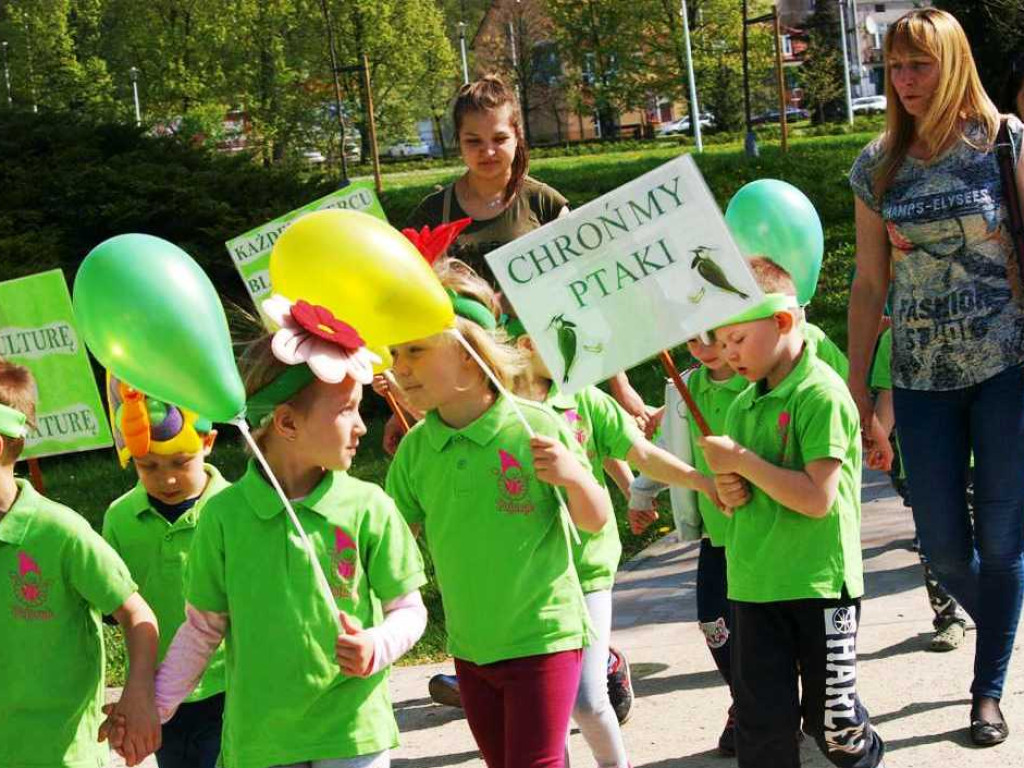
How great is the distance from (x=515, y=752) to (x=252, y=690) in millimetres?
730

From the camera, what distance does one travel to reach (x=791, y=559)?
4.07 m

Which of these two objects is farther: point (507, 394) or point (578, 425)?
point (578, 425)

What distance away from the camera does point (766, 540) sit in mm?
4109

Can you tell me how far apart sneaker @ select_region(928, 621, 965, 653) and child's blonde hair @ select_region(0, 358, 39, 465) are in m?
3.39

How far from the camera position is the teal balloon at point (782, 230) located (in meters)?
5.83

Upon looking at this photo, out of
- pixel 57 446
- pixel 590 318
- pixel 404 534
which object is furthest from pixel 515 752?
pixel 57 446

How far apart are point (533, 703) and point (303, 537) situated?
827 millimetres

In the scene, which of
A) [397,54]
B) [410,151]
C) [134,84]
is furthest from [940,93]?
[410,151]

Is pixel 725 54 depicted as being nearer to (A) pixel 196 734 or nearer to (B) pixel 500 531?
(A) pixel 196 734

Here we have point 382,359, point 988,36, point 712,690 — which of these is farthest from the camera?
point 988,36

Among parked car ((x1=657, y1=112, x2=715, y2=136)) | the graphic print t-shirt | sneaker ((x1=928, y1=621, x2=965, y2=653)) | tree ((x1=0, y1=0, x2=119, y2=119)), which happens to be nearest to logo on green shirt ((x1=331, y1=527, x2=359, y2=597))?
the graphic print t-shirt

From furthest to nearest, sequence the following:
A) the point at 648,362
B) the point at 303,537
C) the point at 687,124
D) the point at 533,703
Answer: the point at 687,124
the point at 648,362
the point at 533,703
the point at 303,537

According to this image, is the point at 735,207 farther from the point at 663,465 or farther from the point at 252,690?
the point at 252,690

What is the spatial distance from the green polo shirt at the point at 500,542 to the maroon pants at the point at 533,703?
4 centimetres
